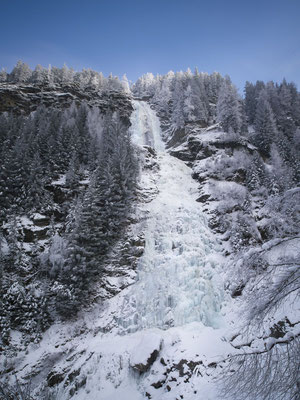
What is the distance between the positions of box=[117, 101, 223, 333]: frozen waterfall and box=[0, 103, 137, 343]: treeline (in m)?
3.44

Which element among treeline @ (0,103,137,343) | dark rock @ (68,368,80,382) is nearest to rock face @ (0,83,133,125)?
treeline @ (0,103,137,343)

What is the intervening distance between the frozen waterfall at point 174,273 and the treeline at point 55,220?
3441mm

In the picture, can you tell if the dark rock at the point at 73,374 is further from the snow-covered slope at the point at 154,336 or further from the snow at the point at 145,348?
the snow at the point at 145,348

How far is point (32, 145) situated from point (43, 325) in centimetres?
2145

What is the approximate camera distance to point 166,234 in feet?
68.1

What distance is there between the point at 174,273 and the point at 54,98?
179 ft

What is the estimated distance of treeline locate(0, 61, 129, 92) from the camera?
6293cm

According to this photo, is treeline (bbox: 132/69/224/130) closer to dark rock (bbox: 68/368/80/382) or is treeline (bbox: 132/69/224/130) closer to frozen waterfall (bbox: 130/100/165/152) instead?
frozen waterfall (bbox: 130/100/165/152)

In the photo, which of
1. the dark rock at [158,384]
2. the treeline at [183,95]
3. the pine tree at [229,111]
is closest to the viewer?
the dark rock at [158,384]

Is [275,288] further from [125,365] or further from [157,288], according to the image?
[157,288]

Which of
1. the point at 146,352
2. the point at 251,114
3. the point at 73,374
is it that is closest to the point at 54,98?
the point at 251,114

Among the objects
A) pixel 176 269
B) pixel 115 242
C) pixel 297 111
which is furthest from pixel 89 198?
pixel 297 111

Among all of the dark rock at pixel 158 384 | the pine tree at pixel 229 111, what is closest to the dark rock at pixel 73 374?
the dark rock at pixel 158 384

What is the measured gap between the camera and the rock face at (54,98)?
50.5 m
